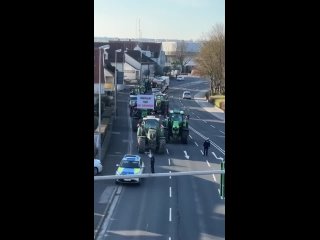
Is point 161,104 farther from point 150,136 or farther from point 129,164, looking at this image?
point 129,164

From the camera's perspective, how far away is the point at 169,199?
2.93 meters

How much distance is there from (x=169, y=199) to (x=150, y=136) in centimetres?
105

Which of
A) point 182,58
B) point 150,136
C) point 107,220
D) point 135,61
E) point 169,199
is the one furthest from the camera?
point 135,61

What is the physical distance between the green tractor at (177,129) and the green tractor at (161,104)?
165mm

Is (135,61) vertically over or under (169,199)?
over

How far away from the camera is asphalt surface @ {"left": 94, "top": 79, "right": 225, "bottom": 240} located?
244 cm

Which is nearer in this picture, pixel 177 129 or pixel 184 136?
pixel 184 136

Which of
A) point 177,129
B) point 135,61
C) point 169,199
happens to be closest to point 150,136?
point 177,129

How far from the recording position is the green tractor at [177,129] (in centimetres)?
409

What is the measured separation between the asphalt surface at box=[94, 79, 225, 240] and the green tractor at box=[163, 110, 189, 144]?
5.0 inches

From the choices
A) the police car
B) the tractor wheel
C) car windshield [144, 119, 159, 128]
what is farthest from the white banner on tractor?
the police car
